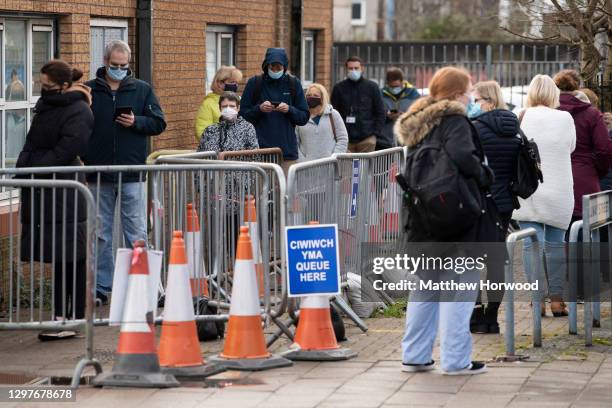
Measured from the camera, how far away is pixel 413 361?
27.7ft

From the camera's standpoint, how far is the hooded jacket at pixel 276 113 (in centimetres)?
1348

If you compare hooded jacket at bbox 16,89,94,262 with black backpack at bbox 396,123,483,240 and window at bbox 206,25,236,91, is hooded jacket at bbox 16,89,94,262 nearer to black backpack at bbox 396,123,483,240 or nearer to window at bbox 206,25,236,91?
black backpack at bbox 396,123,483,240

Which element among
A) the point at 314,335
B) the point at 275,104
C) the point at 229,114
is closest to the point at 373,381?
the point at 314,335

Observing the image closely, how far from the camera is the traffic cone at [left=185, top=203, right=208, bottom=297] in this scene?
9.20 meters

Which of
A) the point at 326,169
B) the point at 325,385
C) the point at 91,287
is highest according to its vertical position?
the point at 326,169

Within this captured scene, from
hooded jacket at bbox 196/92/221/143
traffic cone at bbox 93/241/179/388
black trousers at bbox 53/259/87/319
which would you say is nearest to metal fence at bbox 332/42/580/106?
hooded jacket at bbox 196/92/221/143

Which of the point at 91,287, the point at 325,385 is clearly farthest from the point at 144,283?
the point at 325,385

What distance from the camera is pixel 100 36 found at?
1344 centimetres

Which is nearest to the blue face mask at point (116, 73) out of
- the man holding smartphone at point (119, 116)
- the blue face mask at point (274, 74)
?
the man holding smartphone at point (119, 116)

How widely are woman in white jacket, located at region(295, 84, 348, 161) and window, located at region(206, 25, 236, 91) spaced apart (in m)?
2.38

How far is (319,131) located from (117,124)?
3.74m

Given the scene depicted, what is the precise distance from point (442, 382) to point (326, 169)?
7.34ft

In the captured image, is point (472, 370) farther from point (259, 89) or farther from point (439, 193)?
point (259, 89)

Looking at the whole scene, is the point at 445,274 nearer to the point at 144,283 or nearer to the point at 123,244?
the point at 144,283
